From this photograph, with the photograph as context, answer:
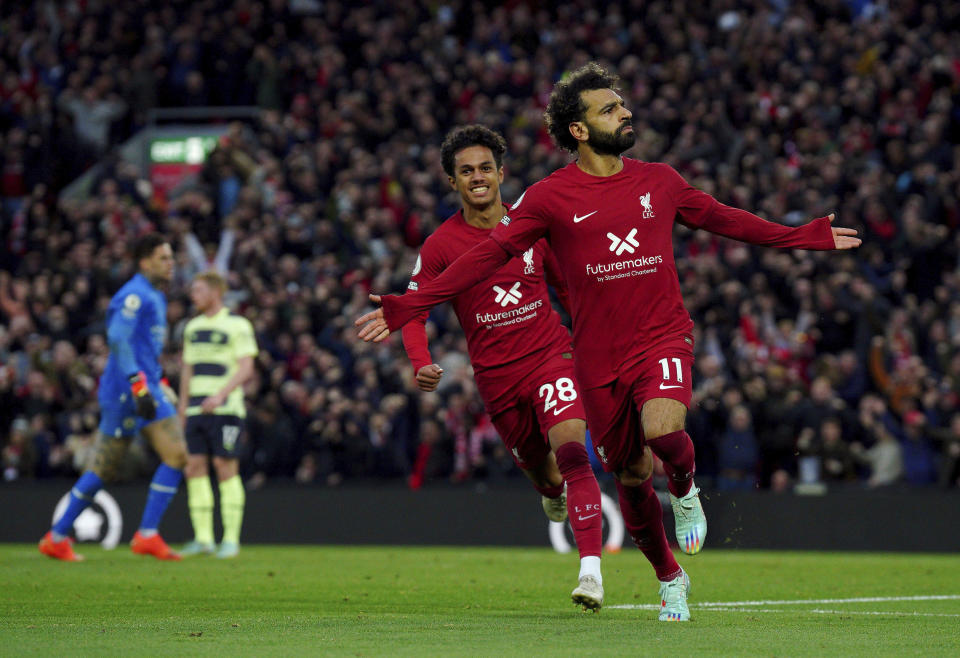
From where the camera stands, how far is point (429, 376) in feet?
25.3

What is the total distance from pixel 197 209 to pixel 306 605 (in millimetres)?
14979

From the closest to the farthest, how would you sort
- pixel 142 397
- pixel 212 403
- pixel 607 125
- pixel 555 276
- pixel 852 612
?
pixel 607 125 < pixel 852 612 < pixel 555 276 < pixel 142 397 < pixel 212 403

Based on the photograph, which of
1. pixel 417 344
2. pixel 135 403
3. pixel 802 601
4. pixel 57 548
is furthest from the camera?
pixel 57 548

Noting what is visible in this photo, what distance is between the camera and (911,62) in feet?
67.2

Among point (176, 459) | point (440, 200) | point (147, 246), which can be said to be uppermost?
point (440, 200)

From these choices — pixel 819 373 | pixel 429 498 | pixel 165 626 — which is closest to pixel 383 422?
pixel 429 498

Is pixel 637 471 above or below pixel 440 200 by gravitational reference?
below

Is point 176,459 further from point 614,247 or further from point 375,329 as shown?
point 614,247

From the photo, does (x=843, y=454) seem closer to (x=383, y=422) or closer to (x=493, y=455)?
(x=493, y=455)

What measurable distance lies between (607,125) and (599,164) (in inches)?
8.0

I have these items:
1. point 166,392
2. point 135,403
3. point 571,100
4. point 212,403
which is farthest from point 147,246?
point 571,100

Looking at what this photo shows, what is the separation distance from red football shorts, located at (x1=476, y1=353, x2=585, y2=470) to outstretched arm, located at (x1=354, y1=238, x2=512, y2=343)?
111 centimetres

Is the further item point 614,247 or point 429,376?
point 429,376

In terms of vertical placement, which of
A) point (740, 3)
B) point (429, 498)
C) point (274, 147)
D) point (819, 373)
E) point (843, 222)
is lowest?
point (429, 498)
